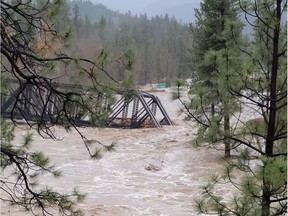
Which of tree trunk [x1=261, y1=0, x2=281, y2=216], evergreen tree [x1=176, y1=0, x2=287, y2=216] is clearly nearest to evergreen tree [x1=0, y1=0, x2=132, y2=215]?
evergreen tree [x1=176, y1=0, x2=287, y2=216]

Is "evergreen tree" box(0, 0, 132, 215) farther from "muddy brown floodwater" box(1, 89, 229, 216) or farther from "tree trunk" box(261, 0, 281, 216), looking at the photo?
"muddy brown floodwater" box(1, 89, 229, 216)

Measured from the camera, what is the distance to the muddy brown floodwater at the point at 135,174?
8.71 meters

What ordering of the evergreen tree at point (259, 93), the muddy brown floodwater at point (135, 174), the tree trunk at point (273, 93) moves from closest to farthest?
the evergreen tree at point (259, 93) → the tree trunk at point (273, 93) → the muddy brown floodwater at point (135, 174)

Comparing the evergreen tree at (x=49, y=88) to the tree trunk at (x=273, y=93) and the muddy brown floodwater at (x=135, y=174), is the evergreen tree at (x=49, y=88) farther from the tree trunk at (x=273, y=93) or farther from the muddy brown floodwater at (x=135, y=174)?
the muddy brown floodwater at (x=135, y=174)

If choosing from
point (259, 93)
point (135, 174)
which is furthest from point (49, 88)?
point (135, 174)

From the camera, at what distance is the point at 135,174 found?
11.9 m

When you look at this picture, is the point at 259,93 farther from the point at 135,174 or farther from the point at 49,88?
the point at 135,174

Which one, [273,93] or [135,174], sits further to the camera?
[135,174]

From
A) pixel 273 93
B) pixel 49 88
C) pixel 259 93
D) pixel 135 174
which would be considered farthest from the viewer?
pixel 135 174

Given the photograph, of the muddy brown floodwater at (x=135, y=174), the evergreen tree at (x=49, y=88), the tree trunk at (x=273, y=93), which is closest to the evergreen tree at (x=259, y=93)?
the tree trunk at (x=273, y=93)

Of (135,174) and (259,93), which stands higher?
(259,93)

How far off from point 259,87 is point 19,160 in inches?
87.4

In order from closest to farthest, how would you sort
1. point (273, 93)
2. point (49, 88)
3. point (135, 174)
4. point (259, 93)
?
point (49, 88) → point (273, 93) → point (259, 93) → point (135, 174)

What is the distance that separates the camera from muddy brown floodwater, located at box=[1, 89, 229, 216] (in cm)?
871
